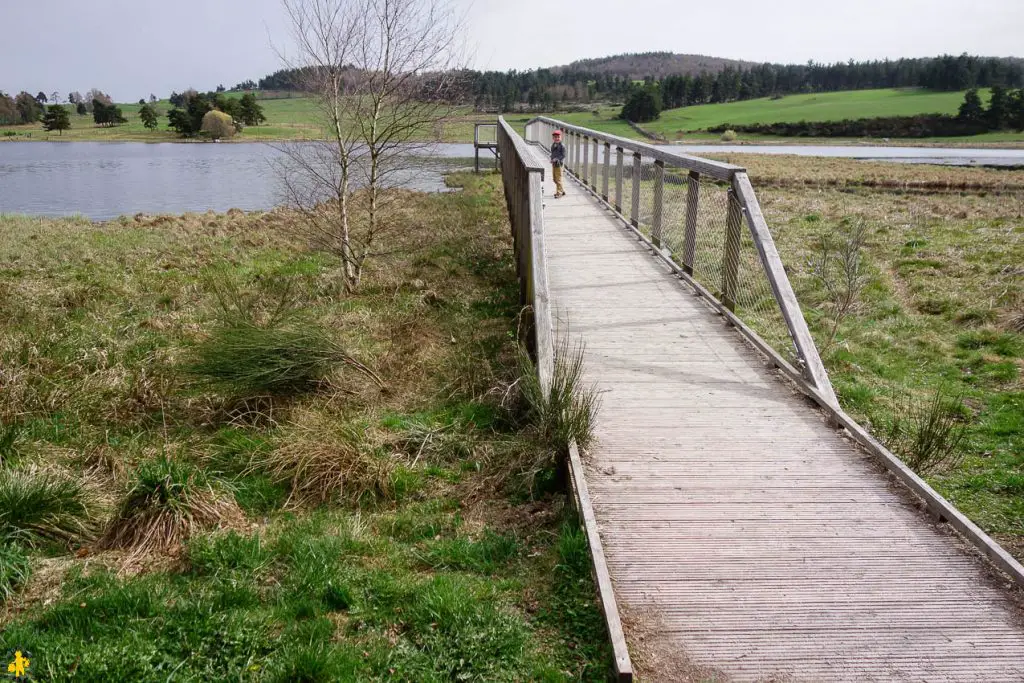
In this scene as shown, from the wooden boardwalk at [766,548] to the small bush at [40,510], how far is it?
295cm

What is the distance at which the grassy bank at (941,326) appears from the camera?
5.66m

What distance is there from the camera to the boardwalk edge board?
369 centimetres

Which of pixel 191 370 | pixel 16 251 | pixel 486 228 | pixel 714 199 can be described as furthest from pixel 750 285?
pixel 16 251

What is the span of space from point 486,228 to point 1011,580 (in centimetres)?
1482

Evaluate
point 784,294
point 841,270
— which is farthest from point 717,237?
point 841,270

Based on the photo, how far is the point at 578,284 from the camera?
872 centimetres

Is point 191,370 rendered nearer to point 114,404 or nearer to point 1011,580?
point 114,404

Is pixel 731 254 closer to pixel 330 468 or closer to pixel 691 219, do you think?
pixel 691 219

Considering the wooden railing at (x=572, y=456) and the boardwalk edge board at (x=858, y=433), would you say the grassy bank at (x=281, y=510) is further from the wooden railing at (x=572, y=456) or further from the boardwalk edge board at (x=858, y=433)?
the boardwalk edge board at (x=858, y=433)

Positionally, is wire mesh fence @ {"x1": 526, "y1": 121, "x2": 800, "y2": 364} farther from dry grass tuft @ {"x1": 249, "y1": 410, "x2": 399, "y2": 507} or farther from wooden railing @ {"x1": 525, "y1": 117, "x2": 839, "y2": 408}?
dry grass tuft @ {"x1": 249, "y1": 410, "x2": 399, "y2": 507}

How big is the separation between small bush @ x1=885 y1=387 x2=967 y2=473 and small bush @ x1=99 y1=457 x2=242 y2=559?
14.9 ft

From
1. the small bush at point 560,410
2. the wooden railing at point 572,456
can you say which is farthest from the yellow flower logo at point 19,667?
the small bush at point 560,410

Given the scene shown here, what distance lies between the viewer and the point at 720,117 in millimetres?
102000

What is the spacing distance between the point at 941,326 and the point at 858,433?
613 centimetres
